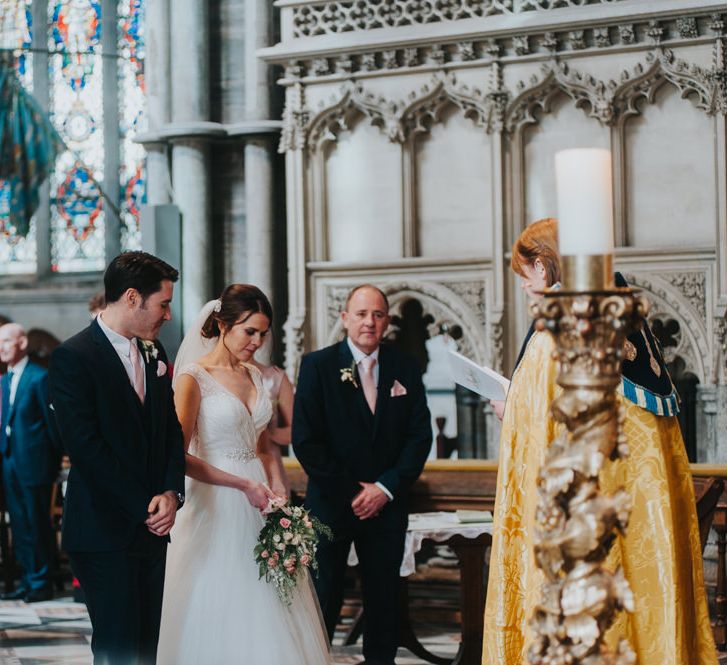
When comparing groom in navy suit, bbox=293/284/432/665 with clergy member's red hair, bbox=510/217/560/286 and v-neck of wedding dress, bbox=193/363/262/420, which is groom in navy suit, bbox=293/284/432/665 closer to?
v-neck of wedding dress, bbox=193/363/262/420

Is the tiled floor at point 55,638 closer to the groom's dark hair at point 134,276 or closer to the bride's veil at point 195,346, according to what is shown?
the bride's veil at point 195,346

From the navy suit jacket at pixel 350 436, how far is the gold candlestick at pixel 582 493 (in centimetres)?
299

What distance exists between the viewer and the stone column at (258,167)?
9.05 meters

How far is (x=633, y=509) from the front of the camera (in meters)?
3.16

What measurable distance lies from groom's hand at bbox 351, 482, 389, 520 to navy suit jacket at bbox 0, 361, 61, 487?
3192mm

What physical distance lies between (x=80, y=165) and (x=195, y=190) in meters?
2.40

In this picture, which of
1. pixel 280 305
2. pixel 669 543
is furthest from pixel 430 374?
pixel 669 543

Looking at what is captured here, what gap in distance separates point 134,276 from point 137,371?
29cm

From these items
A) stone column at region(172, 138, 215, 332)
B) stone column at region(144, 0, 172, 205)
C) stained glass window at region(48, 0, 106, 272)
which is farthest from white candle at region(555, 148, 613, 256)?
stained glass window at region(48, 0, 106, 272)

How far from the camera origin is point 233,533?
420cm

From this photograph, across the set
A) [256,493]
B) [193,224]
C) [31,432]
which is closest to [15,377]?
[31,432]

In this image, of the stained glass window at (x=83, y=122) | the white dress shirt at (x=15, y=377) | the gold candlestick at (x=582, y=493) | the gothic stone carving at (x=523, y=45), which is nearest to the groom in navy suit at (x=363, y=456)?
the gold candlestick at (x=582, y=493)

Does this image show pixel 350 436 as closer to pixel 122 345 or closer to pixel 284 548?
pixel 284 548

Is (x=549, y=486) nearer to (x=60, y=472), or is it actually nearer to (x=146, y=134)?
(x=60, y=472)
